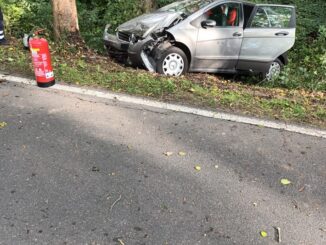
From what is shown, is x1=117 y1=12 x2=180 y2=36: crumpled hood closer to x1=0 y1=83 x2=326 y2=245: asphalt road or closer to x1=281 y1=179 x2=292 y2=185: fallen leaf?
x1=0 y1=83 x2=326 y2=245: asphalt road

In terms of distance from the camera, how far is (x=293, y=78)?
26.4ft

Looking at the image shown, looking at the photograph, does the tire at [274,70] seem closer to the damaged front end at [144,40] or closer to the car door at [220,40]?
the car door at [220,40]

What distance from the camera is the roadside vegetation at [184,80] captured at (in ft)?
18.1

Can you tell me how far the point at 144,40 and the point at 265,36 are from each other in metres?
2.58

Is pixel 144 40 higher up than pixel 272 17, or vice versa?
pixel 272 17

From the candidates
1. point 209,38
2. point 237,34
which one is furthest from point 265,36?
point 209,38

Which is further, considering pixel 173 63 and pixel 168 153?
pixel 173 63

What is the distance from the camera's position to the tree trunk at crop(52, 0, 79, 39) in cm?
775

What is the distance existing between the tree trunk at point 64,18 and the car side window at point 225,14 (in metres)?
2.75

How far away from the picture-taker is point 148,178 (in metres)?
3.73

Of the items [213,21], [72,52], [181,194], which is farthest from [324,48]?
[181,194]

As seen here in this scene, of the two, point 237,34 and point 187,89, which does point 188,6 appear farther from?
point 187,89

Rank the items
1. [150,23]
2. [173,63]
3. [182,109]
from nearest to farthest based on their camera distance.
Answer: [182,109] → [173,63] → [150,23]

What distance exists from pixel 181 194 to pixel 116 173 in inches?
26.9
